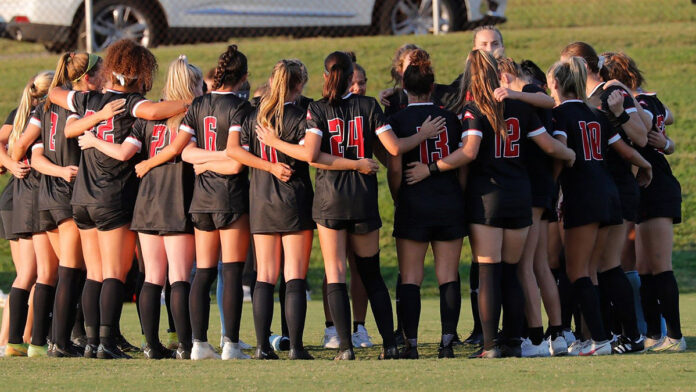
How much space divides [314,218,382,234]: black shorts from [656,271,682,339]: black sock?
1.97 meters

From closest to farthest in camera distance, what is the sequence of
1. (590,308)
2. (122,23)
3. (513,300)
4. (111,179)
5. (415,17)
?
1. (513,300)
2. (590,308)
3. (111,179)
4. (122,23)
5. (415,17)

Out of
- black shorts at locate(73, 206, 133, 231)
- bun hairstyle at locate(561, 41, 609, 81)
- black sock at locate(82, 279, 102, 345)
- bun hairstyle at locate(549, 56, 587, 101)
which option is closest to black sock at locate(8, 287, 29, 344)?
black sock at locate(82, 279, 102, 345)

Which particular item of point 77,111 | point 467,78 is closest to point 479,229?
point 467,78

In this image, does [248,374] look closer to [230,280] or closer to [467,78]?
[230,280]

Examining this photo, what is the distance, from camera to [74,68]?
7.12m

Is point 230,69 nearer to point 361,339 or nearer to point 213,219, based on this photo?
point 213,219

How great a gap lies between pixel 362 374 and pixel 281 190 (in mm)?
1340

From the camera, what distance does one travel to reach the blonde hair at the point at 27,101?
7426 mm

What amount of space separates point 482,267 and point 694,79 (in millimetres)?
10755

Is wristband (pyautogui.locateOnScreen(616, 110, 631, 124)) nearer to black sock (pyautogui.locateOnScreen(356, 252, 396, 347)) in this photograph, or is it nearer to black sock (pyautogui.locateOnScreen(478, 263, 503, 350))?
black sock (pyautogui.locateOnScreen(478, 263, 503, 350))

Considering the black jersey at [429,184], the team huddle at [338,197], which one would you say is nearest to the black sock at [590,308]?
the team huddle at [338,197]

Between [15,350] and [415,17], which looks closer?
[15,350]

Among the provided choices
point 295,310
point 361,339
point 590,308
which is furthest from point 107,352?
point 590,308

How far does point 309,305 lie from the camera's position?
10930 millimetres
